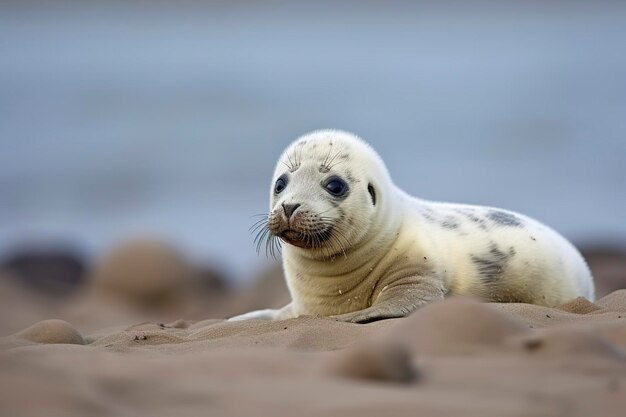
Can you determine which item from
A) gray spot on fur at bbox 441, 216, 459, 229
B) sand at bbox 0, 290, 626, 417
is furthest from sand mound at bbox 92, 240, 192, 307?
sand at bbox 0, 290, 626, 417

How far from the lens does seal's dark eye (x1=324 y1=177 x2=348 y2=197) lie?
267 inches

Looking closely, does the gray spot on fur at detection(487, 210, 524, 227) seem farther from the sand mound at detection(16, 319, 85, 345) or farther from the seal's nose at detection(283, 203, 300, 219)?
the sand mound at detection(16, 319, 85, 345)

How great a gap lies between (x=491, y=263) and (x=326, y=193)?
112 centimetres

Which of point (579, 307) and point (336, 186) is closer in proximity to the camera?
point (579, 307)

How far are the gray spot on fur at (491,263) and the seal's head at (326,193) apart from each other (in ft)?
2.27

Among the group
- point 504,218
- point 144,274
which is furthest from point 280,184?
point 144,274

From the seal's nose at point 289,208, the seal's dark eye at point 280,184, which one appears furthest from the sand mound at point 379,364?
the seal's dark eye at point 280,184

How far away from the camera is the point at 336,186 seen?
6809 millimetres

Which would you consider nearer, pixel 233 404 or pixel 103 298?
pixel 233 404

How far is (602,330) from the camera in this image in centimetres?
472

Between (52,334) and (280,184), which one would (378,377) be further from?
(280,184)

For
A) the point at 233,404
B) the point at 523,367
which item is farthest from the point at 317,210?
the point at 233,404

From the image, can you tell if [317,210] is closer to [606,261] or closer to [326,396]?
[326,396]

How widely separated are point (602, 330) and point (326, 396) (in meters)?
1.77
